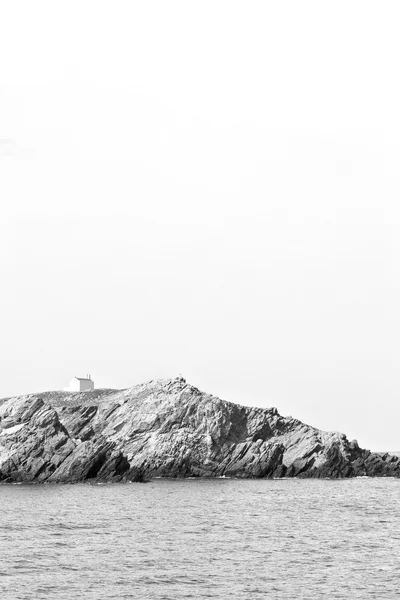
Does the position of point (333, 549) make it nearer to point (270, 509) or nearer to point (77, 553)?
point (77, 553)

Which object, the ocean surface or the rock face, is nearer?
the ocean surface

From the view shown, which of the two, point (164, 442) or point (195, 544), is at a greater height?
point (164, 442)

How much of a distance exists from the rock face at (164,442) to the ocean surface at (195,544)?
49.7ft

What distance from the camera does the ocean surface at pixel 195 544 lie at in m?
61.2

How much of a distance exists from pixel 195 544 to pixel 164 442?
8513 centimetres

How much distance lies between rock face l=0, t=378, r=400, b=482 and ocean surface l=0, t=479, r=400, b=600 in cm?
1516

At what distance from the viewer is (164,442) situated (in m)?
165

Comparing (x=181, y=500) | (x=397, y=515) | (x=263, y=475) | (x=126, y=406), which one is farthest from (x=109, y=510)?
(x=126, y=406)

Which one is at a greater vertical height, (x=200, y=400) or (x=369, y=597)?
(x=200, y=400)

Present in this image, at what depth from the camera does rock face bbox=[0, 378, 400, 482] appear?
485 feet

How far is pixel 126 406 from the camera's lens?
591 feet

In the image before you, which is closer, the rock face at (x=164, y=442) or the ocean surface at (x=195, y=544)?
the ocean surface at (x=195, y=544)

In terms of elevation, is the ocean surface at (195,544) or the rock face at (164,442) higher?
the rock face at (164,442)

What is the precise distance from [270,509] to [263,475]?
55.6 meters
